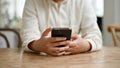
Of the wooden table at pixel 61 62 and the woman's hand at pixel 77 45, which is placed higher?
the woman's hand at pixel 77 45

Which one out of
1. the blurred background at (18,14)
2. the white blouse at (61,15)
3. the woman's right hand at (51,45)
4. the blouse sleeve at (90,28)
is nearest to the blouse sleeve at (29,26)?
the white blouse at (61,15)

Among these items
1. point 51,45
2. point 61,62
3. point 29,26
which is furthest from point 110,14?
point 61,62

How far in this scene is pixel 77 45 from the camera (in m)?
1.08

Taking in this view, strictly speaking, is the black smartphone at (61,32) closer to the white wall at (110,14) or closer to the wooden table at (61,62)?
the wooden table at (61,62)

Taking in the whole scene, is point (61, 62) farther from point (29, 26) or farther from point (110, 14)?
point (110, 14)

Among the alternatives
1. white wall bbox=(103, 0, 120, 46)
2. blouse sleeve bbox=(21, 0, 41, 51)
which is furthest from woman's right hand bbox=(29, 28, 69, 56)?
white wall bbox=(103, 0, 120, 46)

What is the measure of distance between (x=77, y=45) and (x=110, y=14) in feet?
6.82

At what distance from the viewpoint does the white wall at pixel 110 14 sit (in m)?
3.00

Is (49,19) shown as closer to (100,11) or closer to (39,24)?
(39,24)

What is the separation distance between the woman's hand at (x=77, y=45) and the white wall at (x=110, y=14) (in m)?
2.01

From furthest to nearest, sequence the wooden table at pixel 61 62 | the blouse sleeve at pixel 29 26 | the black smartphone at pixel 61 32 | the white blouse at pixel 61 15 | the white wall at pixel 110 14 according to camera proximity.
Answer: the white wall at pixel 110 14 < the white blouse at pixel 61 15 < the blouse sleeve at pixel 29 26 < the black smartphone at pixel 61 32 < the wooden table at pixel 61 62

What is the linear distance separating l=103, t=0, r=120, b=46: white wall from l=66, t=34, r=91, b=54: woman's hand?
201 centimetres

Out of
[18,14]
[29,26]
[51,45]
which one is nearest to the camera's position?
[51,45]

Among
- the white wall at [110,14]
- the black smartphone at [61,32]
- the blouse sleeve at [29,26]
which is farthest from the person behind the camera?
the white wall at [110,14]
